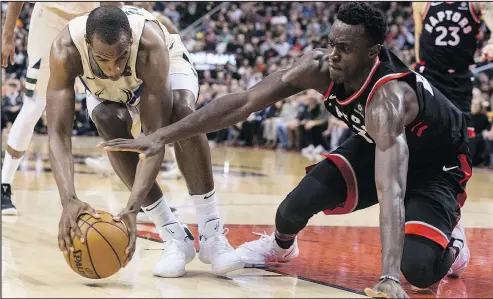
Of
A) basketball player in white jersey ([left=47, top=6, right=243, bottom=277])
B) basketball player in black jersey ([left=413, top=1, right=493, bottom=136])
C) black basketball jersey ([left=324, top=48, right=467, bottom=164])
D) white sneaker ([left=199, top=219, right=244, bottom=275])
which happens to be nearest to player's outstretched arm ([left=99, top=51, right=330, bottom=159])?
black basketball jersey ([left=324, top=48, right=467, bottom=164])

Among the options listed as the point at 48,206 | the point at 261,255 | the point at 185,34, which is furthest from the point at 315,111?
the point at 261,255

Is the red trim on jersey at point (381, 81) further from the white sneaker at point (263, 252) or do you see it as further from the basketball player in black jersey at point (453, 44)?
the basketball player in black jersey at point (453, 44)

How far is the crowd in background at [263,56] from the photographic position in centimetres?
1599

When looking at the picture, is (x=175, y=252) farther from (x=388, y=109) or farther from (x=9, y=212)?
(x=9, y=212)

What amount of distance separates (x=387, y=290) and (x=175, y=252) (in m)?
1.37

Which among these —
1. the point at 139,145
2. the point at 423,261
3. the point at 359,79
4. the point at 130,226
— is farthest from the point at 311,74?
the point at 130,226

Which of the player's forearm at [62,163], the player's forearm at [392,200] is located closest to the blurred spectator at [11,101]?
the player's forearm at [62,163]

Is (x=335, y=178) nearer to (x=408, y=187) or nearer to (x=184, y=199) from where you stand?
(x=408, y=187)

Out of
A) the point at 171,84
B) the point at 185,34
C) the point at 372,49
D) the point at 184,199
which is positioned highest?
the point at 372,49

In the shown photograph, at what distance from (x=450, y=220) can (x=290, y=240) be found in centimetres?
90

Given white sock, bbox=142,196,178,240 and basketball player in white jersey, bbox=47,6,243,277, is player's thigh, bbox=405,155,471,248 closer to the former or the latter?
basketball player in white jersey, bbox=47,6,243,277

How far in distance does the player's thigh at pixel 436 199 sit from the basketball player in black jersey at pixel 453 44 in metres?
1.87

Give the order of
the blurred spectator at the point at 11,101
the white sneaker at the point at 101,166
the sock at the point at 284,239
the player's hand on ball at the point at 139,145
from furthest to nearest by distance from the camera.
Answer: the blurred spectator at the point at 11,101 < the white sneaker at the point at 101,166 < the sock at the point at 284,239 < the player's hand on ball at the point at 139,145

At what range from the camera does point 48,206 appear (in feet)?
22.7
